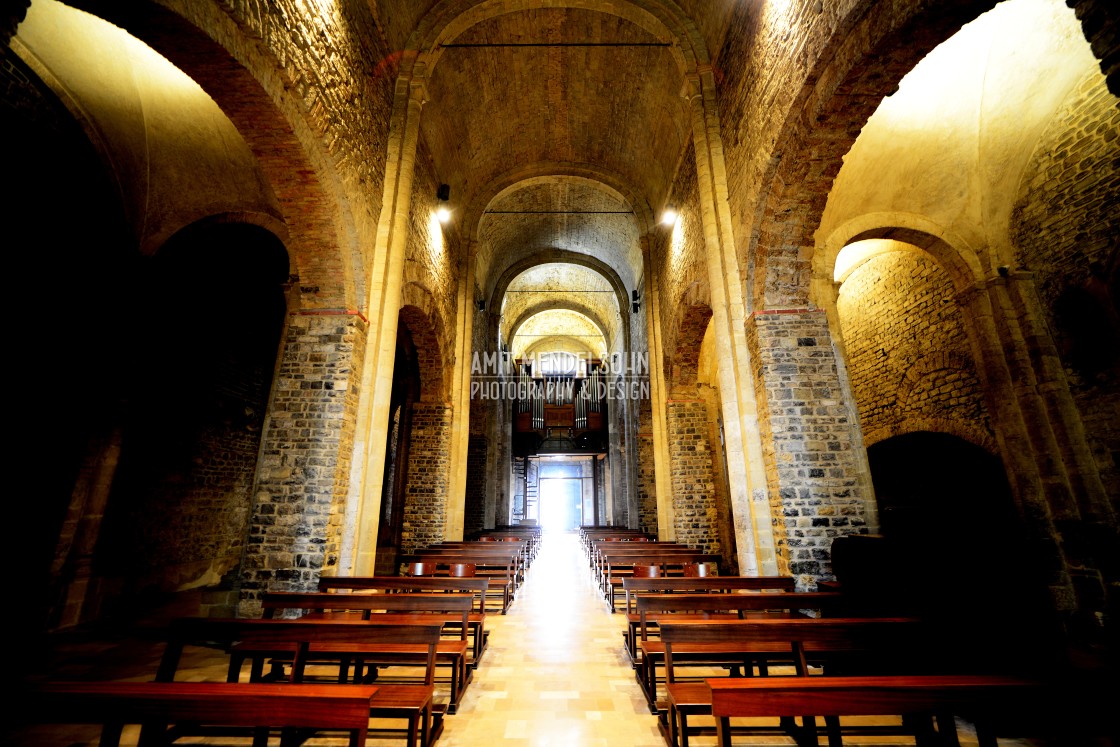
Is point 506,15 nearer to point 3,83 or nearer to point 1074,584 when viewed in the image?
point 3,83

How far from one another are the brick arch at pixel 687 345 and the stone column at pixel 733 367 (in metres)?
2.15

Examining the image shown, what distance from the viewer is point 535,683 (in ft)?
11.3

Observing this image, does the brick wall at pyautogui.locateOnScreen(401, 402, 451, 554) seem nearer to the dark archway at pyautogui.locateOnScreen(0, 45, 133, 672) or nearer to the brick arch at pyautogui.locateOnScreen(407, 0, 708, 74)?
the dark archway at pyautogui.locateOnScreen(0, 45, 133, 672)

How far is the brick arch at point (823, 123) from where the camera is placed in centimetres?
346

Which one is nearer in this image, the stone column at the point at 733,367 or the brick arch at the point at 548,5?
the stone column at the point at 733,367

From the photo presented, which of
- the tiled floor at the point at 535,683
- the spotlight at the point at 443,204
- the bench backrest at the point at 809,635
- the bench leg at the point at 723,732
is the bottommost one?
the tiled floor at the point at 535,683

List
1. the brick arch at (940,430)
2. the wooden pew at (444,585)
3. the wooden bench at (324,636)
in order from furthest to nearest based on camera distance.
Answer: the brick arch at (940,430)
the wooden pew at (444,585)
the wooden bench at (324,636)

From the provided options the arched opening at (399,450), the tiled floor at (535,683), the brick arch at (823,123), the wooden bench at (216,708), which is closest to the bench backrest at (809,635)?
the tiled floor at (535,683)

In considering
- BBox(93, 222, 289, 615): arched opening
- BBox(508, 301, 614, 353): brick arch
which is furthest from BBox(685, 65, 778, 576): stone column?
BBox(508, 301, 614, 353): brick arch

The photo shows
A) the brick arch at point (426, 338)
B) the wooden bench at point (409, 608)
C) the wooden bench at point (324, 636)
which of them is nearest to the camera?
the wooden bench at point (324, 636)

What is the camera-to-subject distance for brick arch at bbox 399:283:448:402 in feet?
26.3

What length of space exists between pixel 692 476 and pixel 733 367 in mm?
4398

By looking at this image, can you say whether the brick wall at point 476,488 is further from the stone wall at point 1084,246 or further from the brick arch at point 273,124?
the stone wall at point 1084,246

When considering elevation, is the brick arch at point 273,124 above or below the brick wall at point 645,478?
above
